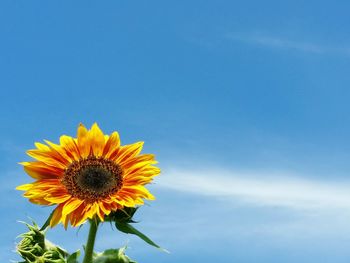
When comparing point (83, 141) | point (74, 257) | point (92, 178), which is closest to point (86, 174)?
point (92, 178)

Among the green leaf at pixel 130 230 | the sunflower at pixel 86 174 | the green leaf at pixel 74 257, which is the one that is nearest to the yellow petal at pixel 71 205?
the sunflower at pixel 86 174

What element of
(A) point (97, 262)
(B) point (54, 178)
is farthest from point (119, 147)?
(A) point (97, 262)

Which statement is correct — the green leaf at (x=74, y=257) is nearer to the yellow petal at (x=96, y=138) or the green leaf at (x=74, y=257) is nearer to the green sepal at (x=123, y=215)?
the green sepal at (x=123, y=215)

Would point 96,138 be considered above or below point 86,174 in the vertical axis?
Result: above

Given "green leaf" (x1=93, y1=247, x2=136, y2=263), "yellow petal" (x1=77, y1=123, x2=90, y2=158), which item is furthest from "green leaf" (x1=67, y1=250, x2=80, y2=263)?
"yellow petal" (x1=77, y1=123, x2=90, y2=158)

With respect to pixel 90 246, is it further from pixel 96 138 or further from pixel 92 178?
pixel 96 138

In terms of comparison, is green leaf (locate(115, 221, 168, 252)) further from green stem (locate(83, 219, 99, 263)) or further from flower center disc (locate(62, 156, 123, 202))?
flower center disc (locate(62, 156, 123, 202))

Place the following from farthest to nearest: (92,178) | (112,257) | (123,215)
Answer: (92,178) → (112,257) → (123,215)

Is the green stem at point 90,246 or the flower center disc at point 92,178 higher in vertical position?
the flower center disc at point 92,178
